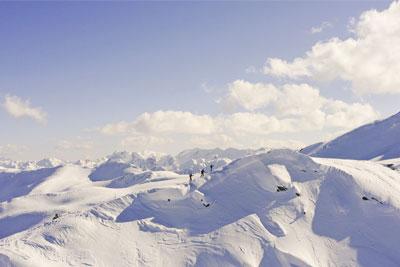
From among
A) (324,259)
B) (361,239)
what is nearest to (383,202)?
(361,239)

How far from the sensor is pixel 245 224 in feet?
158

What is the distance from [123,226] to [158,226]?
406cm

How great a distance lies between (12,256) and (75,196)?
6753 centimetres

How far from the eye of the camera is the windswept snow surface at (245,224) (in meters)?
44.0

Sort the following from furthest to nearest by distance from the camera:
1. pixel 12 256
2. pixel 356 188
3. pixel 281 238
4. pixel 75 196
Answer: pixel 75 196 < pixel 356 188 < pixel 281 238 < pixel 12 256

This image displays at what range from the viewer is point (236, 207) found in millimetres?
51375

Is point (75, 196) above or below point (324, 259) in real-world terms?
above

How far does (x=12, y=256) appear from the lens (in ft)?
→ 140

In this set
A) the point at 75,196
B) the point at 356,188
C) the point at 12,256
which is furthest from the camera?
the point at 75,196

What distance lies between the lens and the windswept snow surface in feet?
144

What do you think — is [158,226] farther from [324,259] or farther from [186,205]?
[324,259]

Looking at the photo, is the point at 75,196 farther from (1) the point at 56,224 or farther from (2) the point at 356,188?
(2) the point at 356,188

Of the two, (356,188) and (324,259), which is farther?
(356,188)

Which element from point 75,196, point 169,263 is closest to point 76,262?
point 169,263
